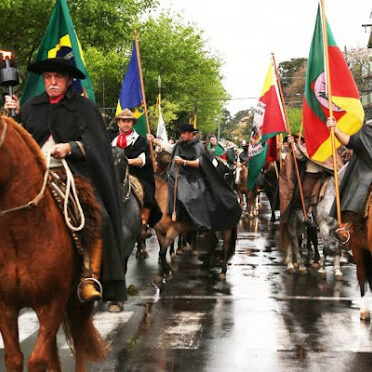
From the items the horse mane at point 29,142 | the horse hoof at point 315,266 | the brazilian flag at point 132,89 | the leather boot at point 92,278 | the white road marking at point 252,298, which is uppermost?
the brazilian flag at point 132,89

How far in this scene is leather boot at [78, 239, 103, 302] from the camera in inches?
237

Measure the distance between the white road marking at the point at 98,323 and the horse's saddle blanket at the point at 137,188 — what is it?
5.19ft

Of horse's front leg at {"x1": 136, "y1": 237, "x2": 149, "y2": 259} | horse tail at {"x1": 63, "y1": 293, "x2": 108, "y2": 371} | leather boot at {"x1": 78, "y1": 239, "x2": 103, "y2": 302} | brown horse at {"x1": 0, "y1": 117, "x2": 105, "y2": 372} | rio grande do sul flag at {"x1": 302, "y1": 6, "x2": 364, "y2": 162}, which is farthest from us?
horse's front leg at {"x1": 136, "y1": 237, "x2": 149, "y2": 259}

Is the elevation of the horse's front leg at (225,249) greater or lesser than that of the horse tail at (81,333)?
lesser

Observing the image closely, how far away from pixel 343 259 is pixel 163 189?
12.9ft

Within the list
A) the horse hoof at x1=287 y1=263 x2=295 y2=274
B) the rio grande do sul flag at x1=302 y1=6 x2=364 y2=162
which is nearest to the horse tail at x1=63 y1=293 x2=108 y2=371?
the rio grande do sul flag at x1=302 y1=6 x2=364 y2=162

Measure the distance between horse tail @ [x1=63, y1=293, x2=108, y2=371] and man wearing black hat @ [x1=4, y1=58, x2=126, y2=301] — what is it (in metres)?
0.32

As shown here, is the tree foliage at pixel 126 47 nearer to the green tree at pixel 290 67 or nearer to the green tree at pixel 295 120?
the green tree at pixel 295 120

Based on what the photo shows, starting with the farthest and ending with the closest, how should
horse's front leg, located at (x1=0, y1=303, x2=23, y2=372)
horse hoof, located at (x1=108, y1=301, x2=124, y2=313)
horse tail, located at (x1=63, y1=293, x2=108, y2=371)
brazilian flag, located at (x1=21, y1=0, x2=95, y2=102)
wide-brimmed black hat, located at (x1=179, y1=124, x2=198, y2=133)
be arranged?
1. wide-brimmed black hat, located at (x1=179, y1=124, x2=198, y2=133)
2. horse hoof, located at (x1=108, y1=301, x2=124, y2=313)
3. brazilian flag, located at (x1=21, y1=0, x2=95, y2=102)
4. horse tail, located at (x1=63, y1=293, x2=108, y2=371)
5. horse's front leg, located at (x1=0, y1=303, x2=23, y2=372)

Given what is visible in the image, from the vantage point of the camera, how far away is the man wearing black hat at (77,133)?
6230 millimetres

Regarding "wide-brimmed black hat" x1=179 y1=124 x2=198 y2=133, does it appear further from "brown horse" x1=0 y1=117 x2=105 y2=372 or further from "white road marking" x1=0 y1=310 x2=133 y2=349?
"brown horse" x1=0 y1=117 x2=105 y2=372

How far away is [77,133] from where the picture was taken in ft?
20.6

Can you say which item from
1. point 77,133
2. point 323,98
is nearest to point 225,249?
point 323,98

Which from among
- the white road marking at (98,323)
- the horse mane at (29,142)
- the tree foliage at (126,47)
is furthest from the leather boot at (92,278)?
the tree foliage at (126,47)
